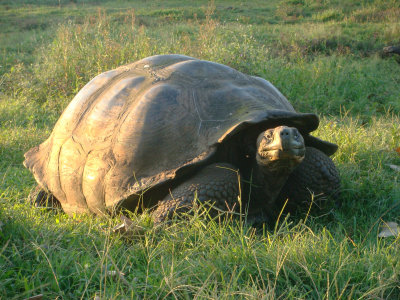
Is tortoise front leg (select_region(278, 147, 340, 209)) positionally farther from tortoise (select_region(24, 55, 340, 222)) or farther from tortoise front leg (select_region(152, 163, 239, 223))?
tortoise front leg (select_region(152, 163, 239, 223))

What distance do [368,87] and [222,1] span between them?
13133 mm

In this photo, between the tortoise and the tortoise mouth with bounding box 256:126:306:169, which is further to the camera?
the tortoise

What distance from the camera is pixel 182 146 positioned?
264 centimetres

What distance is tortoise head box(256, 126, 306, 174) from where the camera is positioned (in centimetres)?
232

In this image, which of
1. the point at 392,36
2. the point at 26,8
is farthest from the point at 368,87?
the point at 26,8

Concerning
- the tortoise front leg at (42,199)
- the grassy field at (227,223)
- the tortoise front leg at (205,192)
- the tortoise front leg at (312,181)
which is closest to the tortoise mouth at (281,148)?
the tortoise front leg at (205,192)

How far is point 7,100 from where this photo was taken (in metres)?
6.52

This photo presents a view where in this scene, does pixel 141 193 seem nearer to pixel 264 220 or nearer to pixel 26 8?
pixel 264 220

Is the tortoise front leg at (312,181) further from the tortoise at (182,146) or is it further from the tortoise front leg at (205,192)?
the tortoise front leg at (205,192)

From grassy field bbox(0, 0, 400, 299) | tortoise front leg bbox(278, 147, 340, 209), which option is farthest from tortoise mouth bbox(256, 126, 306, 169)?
tortoise front leg bbox(278, 147, 340, 209)

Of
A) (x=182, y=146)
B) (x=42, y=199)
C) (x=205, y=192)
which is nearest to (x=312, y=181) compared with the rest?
(x=205, y=192)

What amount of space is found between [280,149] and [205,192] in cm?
51

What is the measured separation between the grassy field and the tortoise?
171 mm

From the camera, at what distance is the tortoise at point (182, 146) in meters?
2.57
